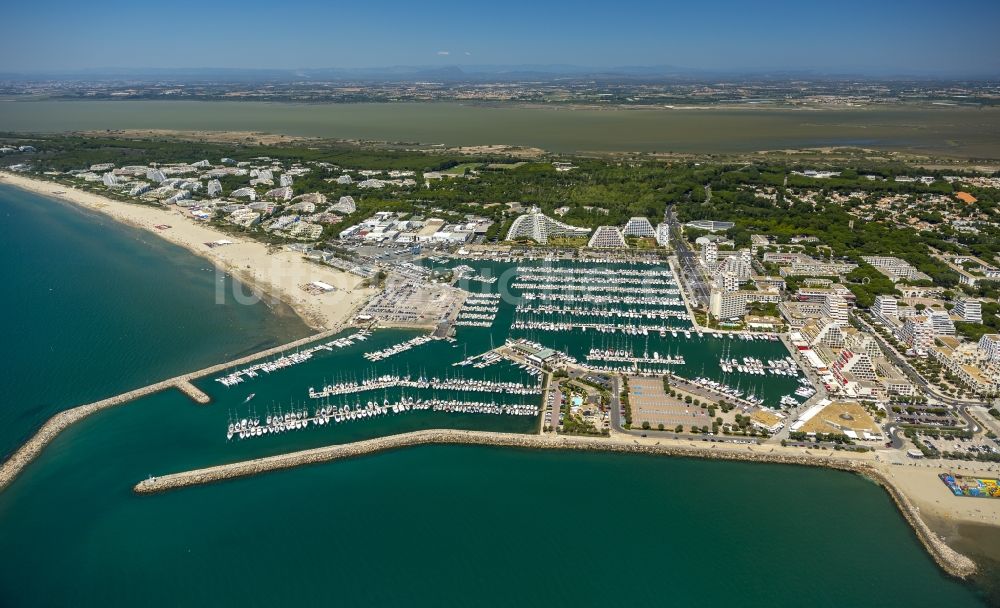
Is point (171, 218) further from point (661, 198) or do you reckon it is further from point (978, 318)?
point (978, 318)

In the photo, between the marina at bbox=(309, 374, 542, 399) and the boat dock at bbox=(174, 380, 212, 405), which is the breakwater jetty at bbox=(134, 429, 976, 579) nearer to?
the marina at bbox=(309, 374, 542, 399)

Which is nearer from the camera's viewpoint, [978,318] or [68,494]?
[68,494]

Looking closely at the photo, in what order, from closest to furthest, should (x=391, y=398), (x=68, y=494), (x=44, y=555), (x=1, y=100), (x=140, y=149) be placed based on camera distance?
(x=44, y=555)
(x=68, y=494)
(x=391, y=398)
(x=140, y=149)
(x=1, y=100)

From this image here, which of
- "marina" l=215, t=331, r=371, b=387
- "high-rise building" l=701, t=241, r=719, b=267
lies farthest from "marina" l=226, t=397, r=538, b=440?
"high-rise building" l=701, t=241, r=719, b=267

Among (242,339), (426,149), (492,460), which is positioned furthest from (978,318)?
(426,149)

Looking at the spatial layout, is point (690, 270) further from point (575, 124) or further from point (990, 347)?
point (575, 124)

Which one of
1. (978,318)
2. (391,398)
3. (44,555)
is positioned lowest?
(44,555)
